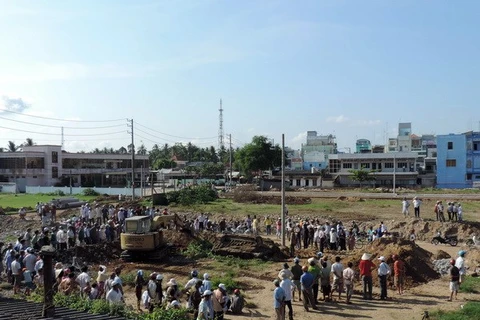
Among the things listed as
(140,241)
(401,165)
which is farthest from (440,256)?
(401,165)

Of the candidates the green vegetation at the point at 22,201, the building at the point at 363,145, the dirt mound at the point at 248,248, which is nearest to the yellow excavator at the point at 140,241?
the dirt mound at the point at 248,248

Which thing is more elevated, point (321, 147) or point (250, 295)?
point (321, 147)

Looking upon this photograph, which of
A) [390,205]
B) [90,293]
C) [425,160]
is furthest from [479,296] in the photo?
[425,160]

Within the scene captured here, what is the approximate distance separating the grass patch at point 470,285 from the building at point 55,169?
215 ft

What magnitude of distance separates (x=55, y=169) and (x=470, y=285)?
74226 mm

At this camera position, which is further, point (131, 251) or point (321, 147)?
point (321, 147)

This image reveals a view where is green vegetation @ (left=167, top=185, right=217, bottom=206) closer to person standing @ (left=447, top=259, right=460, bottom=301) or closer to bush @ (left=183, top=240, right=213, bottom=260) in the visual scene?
bush @ (left=183, top=240, right=213, bottom=260)

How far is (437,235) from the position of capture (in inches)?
1324

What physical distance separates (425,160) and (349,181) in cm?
1667

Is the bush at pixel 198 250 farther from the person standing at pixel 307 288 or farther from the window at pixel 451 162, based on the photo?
the window at pixel 451 162

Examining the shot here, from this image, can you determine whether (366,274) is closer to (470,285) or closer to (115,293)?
(470,285)

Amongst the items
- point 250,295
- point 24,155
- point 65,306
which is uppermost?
point 24,155

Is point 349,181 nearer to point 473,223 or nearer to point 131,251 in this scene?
point 473,223

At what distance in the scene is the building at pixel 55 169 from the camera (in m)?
79.9
